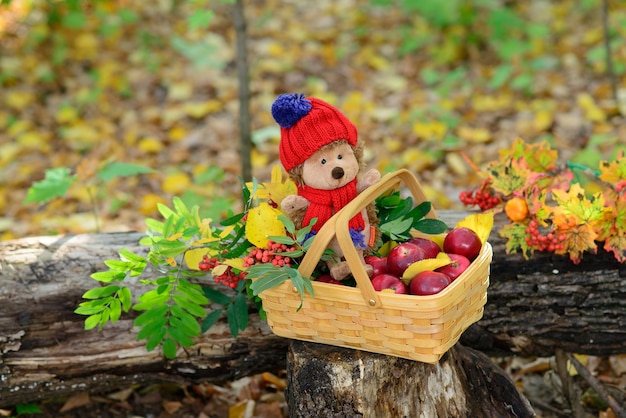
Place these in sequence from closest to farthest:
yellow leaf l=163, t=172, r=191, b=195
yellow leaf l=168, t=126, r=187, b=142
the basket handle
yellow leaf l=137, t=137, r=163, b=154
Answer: the basket handle
yellow leaf l=163, t=172, r=191, b=195
yellow leaf l=137, t=137, r=163, b=154
yellow leaf l=168, t=126, r=187, b=142

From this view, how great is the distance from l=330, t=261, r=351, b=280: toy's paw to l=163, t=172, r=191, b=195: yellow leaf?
2219 millimetres

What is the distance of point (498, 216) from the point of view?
2264 mm

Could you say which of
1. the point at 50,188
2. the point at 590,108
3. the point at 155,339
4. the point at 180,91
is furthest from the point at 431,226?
the point at 180,91

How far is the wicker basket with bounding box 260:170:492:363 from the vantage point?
5.26 ft

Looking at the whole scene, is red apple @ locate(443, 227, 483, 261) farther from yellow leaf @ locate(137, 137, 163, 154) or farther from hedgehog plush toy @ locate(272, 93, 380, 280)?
yellow leaf @ locate(137, 137, 163, 154)

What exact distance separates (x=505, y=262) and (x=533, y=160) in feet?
1.31

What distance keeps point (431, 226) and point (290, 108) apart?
532 millimetres

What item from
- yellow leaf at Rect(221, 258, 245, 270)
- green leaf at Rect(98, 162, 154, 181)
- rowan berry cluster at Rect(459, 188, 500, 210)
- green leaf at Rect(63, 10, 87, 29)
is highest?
green leaf at Rect(63, 10, 87, 29)

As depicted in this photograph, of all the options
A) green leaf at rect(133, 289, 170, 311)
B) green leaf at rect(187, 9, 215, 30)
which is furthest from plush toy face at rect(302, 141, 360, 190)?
green leaf at rect(187, 9, 215, 30)

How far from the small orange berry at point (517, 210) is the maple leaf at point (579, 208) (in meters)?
0.13

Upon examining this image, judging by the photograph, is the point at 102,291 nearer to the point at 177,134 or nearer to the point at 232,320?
the point at 232,320

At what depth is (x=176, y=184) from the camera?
3826mm

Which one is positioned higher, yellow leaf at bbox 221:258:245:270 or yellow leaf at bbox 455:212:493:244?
yellow leaf at bbox 221:258:245:270

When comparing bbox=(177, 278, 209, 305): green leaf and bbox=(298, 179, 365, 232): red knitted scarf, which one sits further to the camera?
bbox=(177, 278, 209, 305): green leaf
